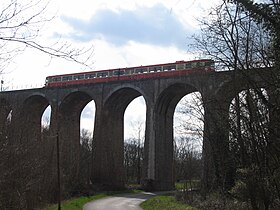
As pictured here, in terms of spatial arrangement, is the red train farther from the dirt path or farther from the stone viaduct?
the dirt path

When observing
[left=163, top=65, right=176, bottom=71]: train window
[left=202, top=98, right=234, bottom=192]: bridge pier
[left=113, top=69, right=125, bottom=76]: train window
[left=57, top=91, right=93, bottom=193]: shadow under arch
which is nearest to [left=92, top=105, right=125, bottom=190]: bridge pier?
[left=57, top=91, right=93, bottom=193]: shadow under arch

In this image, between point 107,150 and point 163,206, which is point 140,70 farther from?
point 163,206

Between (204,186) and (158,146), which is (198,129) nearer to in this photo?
(204,186)

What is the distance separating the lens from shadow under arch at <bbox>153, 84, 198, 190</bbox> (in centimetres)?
3090

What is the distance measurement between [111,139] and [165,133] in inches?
194

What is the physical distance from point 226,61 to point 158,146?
70.8ft

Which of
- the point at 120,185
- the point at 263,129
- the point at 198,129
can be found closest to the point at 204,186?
the point at 198,129

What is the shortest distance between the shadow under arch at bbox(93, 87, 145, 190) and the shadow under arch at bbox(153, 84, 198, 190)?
2.49m

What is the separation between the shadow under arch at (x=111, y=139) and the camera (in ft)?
110

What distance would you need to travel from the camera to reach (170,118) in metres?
32.9

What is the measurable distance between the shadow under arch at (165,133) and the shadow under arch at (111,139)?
8.16ft

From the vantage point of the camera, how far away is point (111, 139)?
34.3m

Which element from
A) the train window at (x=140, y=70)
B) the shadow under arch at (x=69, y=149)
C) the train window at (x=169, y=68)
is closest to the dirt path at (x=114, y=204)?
the shadow under arch at (x=69, y=149)

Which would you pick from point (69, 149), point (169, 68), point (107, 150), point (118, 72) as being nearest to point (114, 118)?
point (107, 150)
